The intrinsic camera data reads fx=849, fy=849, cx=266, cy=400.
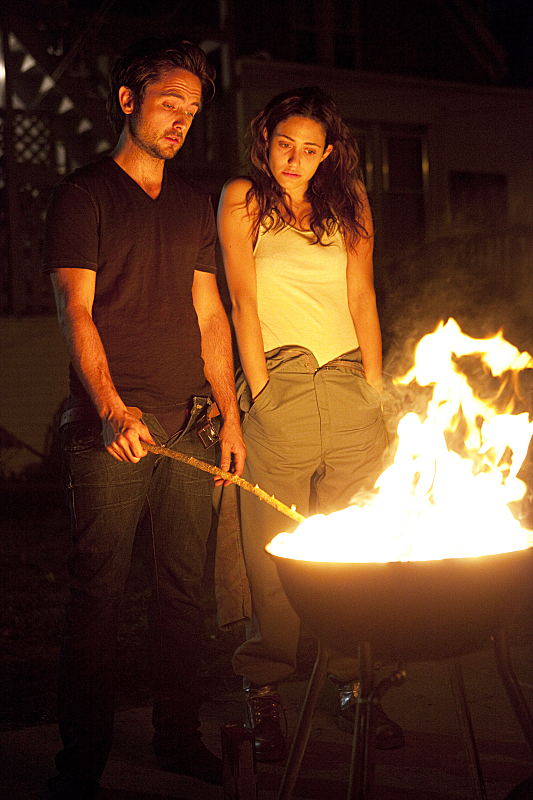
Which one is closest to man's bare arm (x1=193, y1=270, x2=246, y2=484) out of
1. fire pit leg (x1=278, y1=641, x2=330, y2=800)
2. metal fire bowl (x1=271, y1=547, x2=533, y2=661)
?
metal fire bowl (x1=271, y1=547, x2=533, y2=661)

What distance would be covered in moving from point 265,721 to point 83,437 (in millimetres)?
1287

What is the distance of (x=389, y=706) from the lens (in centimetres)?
365

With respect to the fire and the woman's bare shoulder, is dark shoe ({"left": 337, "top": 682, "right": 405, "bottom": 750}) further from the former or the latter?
the woman's bare shoulder

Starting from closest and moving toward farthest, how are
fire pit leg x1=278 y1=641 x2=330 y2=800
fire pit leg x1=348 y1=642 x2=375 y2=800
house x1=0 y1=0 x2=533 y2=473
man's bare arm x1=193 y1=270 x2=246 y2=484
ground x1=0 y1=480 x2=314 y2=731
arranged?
fire pit leg x1=348 y1=642 x2=375 y2=800
fire pit leg x1=278 y1=641 x2=330 y2=800
man's bare arm x1=193 y1=270 x2=246 y2=484
ground x1=0 y1=480 x2=314 y2=731
house x1=0 y1=0 x2=533 y2=473

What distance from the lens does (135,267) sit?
283 centimetres

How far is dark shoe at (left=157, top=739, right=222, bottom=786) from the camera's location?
2887 millimetres

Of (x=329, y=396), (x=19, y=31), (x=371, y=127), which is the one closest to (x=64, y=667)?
(x=329, y=396)

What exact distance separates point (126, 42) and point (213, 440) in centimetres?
1212

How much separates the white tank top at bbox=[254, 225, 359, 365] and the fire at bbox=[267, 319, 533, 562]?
41 cm

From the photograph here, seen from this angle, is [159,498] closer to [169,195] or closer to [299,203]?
[169,195]

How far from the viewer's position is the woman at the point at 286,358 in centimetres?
312

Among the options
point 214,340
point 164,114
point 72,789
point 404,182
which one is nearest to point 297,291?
point 214,340

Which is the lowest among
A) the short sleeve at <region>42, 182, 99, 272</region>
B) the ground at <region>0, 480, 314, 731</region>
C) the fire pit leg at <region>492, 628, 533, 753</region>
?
the ground at <region>0, 480, 314, 731</region>

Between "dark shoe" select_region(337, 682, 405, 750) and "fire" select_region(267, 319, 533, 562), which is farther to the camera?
"dark shoe" select_region(337, 682, 405, 750)
